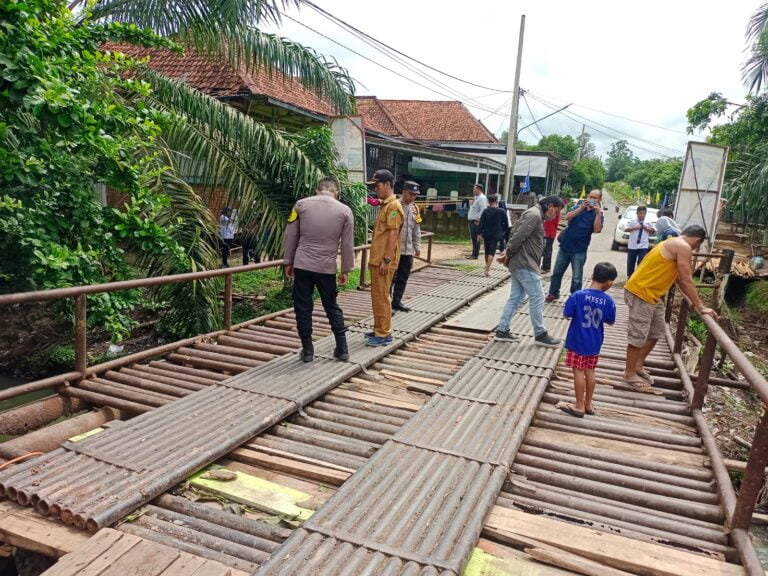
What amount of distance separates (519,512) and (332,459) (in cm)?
A: 116

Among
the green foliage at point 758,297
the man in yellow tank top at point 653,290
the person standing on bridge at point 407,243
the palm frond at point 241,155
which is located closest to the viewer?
the man in yellow tank top at point 653,290

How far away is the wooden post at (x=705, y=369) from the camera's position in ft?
12.6

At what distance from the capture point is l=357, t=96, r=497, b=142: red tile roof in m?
27.9

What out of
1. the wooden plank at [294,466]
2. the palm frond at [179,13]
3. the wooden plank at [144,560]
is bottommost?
the wooden plank at [294,466]

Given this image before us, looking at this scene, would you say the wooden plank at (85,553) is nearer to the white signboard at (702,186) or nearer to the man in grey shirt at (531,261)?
the man in grey shirt at (531,261)

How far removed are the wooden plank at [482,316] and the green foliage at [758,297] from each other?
8.19 meters

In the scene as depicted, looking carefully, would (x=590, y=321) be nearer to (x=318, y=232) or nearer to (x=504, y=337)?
(x=504, y=337)

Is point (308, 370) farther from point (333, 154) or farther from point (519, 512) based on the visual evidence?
point (333, 154)

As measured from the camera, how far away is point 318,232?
484cm

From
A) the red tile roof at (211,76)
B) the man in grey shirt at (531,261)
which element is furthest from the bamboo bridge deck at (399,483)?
the red tile roof at (211,76)

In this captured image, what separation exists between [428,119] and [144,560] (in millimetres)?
30561

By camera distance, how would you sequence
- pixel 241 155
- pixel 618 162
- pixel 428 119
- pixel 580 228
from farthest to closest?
1. pixel 618 162
2. pixel 428 119
3. pixel 241 155
4. pixel 580 228

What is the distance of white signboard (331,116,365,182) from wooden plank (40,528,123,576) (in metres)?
7.90

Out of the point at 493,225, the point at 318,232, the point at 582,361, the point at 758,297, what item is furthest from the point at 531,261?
the point at 758,297
